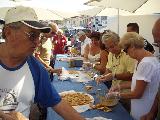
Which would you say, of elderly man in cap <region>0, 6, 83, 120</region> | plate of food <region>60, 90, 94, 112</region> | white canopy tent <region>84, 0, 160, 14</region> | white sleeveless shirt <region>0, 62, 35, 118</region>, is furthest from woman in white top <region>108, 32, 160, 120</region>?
white canopy tent <region>84, 0, 160, 14</region>

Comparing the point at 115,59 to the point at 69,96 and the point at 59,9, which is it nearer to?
the point at 69,96

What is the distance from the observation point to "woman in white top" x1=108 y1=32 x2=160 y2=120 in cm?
290

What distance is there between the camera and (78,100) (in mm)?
3547

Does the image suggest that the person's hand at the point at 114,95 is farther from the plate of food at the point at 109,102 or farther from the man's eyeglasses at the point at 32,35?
the man's eyeglasses at the point at 32,35

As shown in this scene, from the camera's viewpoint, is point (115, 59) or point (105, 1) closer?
point (115, 59)

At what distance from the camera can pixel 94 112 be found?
3150 mm

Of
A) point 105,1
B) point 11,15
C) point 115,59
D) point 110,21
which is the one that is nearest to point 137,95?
point 115,59

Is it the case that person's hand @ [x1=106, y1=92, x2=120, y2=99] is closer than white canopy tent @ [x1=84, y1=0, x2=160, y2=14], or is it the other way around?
person's hand @ [x1=106, y1=92, x2=120, y2=99]

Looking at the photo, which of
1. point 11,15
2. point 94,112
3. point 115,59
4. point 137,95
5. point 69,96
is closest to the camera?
point 11,15

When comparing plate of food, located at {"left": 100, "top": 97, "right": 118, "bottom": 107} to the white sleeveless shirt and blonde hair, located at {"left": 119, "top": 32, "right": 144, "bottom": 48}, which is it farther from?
the white sleeveless shirt

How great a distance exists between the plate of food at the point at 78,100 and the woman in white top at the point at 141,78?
362 millimetres

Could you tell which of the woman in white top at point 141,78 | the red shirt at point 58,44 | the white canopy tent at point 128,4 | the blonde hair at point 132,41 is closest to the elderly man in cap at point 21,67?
the woman in white top at point 141,78

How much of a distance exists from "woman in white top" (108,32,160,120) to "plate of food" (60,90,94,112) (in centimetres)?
36

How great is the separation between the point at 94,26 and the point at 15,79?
19962 millimetres
